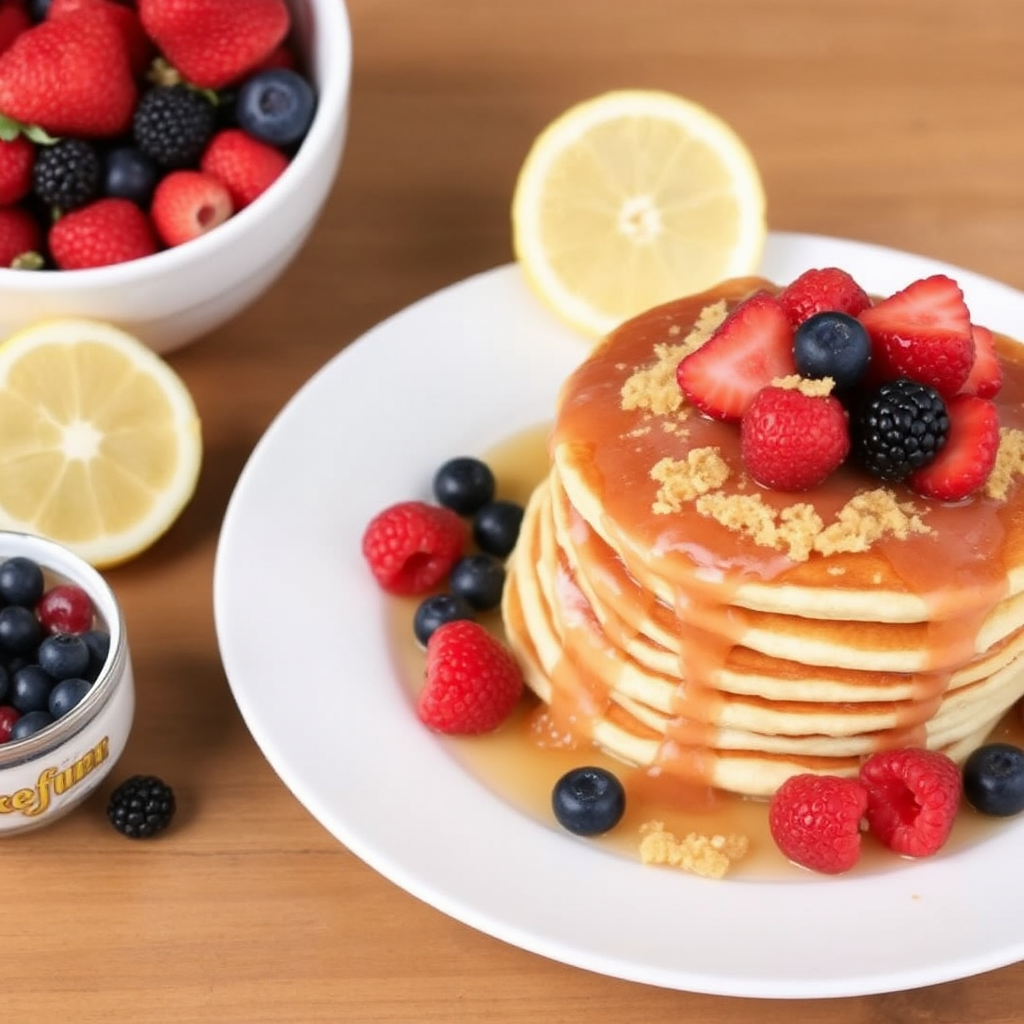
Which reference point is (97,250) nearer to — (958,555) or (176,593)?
(176,593)

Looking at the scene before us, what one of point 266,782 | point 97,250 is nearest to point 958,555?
point 266,782

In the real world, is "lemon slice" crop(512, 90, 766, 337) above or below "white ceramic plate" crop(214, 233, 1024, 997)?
above

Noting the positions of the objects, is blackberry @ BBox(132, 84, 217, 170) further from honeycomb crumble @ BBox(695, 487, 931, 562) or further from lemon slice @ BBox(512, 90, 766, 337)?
honeycomb crumble @ BBox(695, 487, 931, 562)

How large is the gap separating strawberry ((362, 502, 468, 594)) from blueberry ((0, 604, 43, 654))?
1.82 ft

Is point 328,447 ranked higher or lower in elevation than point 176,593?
higher

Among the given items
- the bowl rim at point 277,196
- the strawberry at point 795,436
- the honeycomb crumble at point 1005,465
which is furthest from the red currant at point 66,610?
the honeycomb crumble at point 1005,465

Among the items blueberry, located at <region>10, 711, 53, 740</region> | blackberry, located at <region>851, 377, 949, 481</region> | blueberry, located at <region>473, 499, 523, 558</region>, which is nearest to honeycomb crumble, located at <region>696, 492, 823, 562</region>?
blackberry, located at <region>851, 377, 949, 481</region>

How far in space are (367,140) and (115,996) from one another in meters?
2.16

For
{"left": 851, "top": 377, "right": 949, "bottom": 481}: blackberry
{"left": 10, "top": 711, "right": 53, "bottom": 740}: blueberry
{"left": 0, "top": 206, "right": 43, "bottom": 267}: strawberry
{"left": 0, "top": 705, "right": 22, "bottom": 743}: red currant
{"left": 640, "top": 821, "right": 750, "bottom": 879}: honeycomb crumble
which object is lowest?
{"left": 640, "top": 821, "right": 750, "bottom": 879}: honeycomb crumble

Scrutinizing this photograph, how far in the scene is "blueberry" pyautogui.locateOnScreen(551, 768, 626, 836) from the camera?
225 cm

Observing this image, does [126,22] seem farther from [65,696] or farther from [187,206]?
[65,696]

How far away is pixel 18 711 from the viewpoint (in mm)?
2295

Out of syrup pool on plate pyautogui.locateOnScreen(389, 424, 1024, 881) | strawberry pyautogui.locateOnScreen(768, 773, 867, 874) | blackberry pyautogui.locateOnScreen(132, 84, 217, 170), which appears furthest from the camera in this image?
blackberry pyautogui.locateOnScreen(132, 84, 217, 170)

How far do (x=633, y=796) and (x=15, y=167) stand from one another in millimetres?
1564
